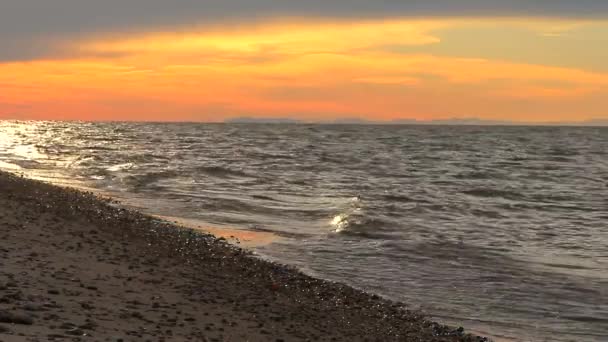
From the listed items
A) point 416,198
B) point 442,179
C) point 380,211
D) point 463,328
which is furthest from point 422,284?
point 442,179

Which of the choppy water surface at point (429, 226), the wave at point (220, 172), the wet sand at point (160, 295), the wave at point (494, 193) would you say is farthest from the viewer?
the wave at point (220, 172)

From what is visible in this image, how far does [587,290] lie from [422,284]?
3441 mm

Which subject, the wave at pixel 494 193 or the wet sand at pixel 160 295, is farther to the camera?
the wave at pixel 494 193

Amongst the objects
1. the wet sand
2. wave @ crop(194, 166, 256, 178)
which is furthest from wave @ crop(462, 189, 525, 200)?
the wet sand

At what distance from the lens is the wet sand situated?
27.0ft

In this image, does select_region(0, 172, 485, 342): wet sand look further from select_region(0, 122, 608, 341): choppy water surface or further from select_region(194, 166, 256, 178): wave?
select_region(194, 166, 256, 178): wave

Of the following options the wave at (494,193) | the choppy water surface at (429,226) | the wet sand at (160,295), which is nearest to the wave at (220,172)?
the choppy water surface at (429,226)

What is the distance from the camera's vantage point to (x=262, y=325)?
9.71 meters

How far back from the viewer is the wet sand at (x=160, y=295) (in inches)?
324

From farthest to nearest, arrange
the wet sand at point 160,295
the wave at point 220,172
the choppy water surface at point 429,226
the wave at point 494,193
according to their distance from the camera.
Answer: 1. the wave at point 220,172
2. the wave at point 494,193
3. the choppy water surface at point 429,226
4. the wet sand at point 160,295

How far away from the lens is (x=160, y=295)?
10375 mm

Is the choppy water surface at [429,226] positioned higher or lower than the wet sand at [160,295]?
lower

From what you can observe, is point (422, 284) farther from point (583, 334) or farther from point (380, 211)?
point (380, 211)

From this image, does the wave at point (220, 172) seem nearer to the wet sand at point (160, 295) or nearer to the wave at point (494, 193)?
the wave at point (494, 193)
